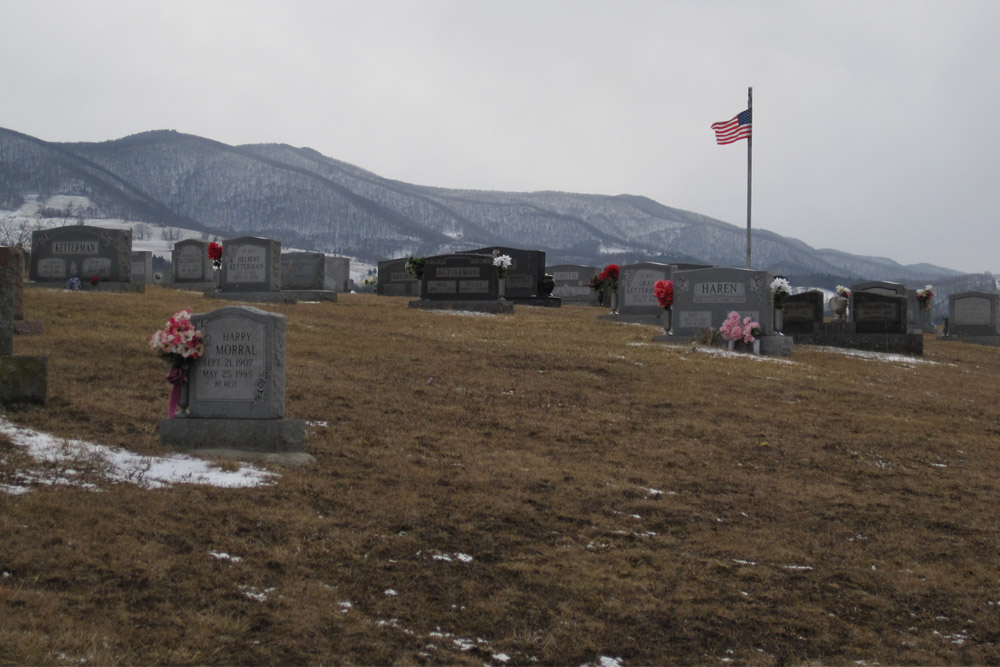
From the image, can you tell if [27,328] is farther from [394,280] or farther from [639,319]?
[394,280]

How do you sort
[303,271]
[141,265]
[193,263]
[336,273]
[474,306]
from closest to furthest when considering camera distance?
[474,306] → [303,271] → [193,263] → [141,265] → [336,273]

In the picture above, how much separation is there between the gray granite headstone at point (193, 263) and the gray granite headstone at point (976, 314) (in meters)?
27.0

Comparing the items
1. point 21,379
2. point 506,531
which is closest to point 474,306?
point 21,379

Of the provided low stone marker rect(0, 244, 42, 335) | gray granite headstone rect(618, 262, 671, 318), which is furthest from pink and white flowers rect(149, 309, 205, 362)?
gray granite headstone rect(618, 262, 671, 318)

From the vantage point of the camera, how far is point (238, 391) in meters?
9.05

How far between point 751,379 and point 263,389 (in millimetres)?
9357

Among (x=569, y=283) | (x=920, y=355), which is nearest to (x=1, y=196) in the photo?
(x=569, y=283)

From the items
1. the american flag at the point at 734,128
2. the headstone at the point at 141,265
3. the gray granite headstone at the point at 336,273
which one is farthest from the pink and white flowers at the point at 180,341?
the gray granite headstone at the point at 336,273

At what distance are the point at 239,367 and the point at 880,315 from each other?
20.5 m

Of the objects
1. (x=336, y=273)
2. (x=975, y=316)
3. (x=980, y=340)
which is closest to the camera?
(x=980, y=340)

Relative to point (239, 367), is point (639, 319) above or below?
above

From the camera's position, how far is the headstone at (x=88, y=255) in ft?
75.2

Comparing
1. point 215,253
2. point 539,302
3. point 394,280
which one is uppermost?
point 215,253

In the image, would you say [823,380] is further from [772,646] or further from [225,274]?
[225,274]
